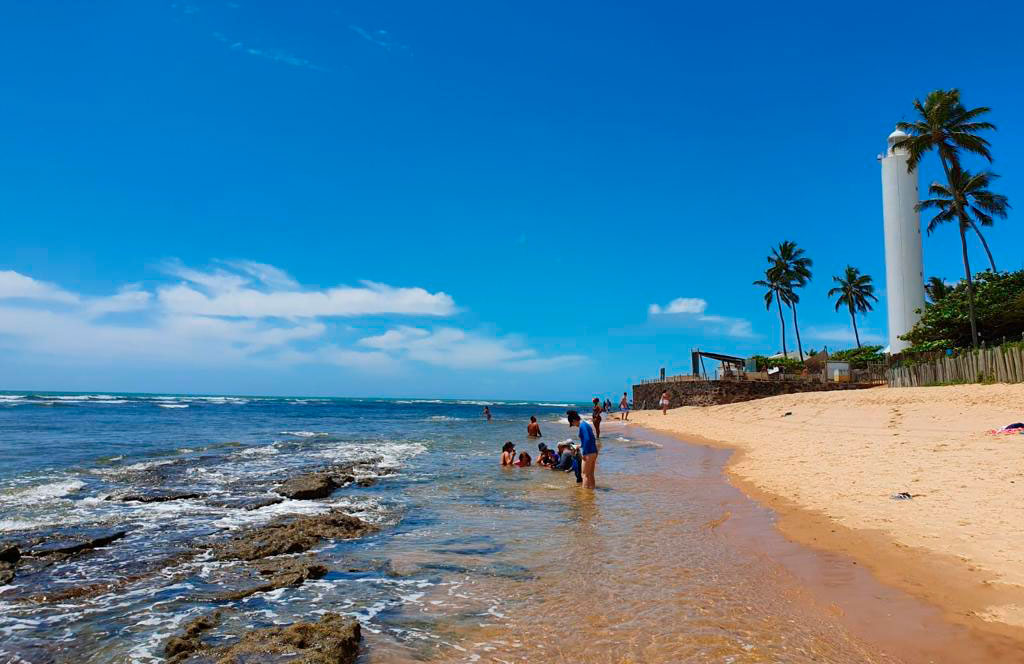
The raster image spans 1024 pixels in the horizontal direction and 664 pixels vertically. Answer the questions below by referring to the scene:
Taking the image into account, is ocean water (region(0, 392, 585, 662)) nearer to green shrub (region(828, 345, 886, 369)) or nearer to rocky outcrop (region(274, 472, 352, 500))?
rocky outcrop (region(274, 472, 352, 500))

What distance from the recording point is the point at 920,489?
353 inches

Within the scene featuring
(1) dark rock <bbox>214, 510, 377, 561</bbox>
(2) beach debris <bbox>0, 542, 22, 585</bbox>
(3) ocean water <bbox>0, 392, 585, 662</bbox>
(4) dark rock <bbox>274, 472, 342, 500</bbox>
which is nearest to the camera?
(3) ocean water <bbox>0, 392, 585, 662</bbox>

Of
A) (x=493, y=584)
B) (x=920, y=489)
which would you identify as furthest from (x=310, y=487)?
(x=920, y=489)

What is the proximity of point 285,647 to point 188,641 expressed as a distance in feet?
2.68

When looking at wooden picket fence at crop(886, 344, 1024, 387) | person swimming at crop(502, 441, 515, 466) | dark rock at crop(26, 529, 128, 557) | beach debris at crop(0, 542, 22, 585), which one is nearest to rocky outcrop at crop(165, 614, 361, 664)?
beach debris at crop(0, 542, 22, 585)

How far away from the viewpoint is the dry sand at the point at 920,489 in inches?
212

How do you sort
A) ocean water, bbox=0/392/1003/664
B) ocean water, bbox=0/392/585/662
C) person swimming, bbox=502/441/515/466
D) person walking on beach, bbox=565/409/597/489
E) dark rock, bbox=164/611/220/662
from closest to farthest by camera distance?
dark rock, bbox=164/611/220/662 → ocean water, bbox=0/392/1003/664 → ocean water, bbox=0/392/585/662 → person walking on beach, bbox=565/409/597/489 → person swimming, bbox=502/441/515/466

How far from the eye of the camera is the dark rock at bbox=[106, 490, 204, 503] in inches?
424

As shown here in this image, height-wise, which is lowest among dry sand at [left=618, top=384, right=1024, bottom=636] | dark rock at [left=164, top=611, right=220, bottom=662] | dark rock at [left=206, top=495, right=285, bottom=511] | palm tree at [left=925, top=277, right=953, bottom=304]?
dark rock at [left=206, top=495, right=285, bottom=511]

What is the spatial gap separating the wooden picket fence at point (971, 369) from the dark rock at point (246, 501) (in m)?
25.5

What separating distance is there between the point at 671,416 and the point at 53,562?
33.9m

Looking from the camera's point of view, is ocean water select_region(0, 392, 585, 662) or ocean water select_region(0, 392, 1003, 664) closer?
ocean water select_region(0, 392, 1003, 664)

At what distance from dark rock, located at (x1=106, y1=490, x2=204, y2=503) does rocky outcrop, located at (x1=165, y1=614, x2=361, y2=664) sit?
304 inches

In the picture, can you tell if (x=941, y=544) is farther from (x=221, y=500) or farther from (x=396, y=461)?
(x=396, y=461)
